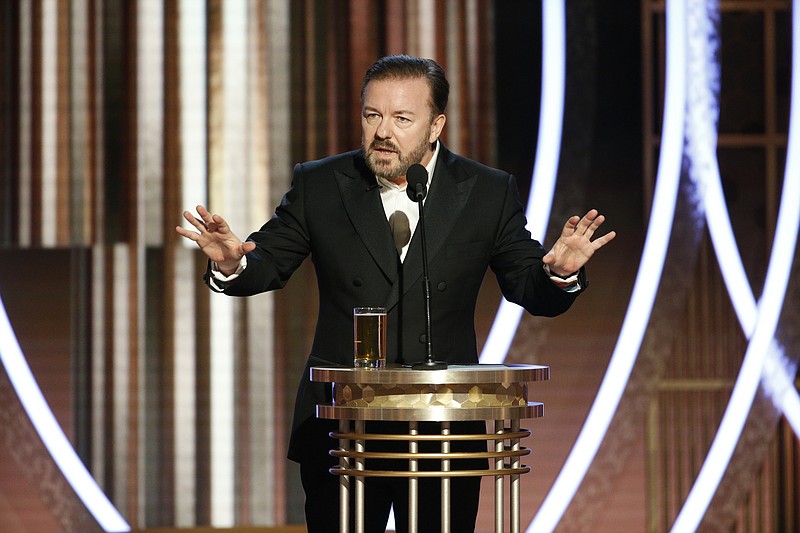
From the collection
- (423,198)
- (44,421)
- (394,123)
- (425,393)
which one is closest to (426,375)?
(425,393)

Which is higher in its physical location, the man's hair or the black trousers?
the man's hair

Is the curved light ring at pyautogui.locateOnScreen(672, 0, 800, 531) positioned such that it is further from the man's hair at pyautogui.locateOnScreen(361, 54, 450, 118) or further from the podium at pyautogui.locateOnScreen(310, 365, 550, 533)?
the podium at pyautogui.locateOnScreen(310, 365, 550, 533)

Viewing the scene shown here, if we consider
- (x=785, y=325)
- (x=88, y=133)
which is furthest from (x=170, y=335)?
(x=785, y=325)

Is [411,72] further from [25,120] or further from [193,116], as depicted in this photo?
[25,120]

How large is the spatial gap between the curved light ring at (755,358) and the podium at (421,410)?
2352mm

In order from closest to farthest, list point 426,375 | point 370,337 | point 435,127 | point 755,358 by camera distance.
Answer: point 426,375 → point 370,337 → point 435,127 → point 755,358

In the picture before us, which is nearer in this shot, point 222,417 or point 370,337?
point 370,337

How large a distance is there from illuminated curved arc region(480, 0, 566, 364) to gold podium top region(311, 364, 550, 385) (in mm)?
2041

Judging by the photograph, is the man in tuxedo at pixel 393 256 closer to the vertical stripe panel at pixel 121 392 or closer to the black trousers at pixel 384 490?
the black trousers at pixel 384 490

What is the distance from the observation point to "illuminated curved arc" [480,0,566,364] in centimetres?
418

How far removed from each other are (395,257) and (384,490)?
0.51 m

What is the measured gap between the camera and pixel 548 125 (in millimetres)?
4246

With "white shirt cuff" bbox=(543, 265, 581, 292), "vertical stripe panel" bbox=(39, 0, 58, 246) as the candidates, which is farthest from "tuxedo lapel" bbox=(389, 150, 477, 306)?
"vertical stripe panel" bbox=(39, 0, 58, 246)

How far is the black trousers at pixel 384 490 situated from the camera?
7.72 feet
